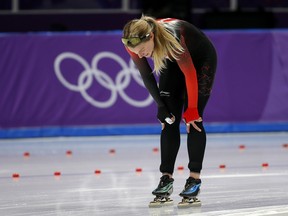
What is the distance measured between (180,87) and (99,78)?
16.9ft

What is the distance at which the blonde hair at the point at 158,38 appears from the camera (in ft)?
16.7

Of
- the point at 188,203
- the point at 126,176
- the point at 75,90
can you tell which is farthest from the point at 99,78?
the point at 188,203

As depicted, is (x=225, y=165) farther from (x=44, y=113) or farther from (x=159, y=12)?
(x=159, y=12)

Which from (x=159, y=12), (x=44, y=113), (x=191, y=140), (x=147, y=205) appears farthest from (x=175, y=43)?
(x=159, y=12)

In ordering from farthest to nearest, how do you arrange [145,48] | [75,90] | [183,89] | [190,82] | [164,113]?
[75,90], [183,89], [164,113], [190,82], [145,48]

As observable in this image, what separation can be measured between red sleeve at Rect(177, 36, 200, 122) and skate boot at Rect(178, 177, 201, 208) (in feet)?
1.38

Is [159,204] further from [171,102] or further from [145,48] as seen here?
[145,48]

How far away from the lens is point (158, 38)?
5.12 metres

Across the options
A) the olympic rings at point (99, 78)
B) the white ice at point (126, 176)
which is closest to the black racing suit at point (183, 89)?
the white ice at point (126, 176)

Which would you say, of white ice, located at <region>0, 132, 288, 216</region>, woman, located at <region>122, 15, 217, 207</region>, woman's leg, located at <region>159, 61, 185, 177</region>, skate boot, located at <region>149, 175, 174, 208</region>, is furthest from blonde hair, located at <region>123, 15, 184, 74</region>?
white ice, located at <region>0, 132, 288, 216</region>

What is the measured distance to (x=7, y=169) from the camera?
25.1 feet

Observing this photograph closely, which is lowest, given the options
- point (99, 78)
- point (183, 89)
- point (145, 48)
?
point (99, 78)

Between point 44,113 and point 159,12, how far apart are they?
525 centimetres

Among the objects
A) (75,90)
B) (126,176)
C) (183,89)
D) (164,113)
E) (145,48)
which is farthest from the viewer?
(75,90)
